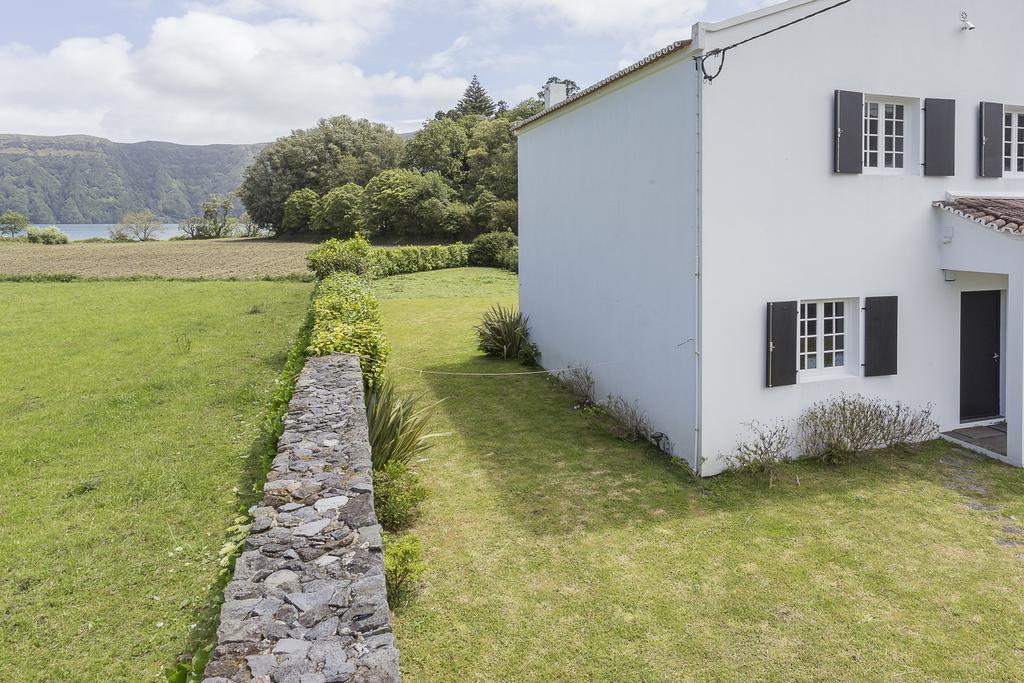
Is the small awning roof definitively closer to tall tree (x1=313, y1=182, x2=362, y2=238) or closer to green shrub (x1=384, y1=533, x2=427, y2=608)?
green shrub (x1=384, y1=533, x2=427, y2=608)

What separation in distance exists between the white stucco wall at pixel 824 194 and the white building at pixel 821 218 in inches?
1.0

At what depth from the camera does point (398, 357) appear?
18.0 m

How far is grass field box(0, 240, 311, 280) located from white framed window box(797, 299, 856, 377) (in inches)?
1219

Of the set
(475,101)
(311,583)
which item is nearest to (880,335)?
(311,583)

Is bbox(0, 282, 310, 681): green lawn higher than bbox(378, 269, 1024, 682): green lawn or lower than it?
higher

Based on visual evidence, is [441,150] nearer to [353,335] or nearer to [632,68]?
[353,335]

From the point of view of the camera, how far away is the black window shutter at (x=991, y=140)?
10.2 metres

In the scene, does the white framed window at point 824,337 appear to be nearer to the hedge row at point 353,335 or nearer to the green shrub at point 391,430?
the green shrub at point 391,430

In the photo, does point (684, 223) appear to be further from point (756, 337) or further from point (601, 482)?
point (601, 482)

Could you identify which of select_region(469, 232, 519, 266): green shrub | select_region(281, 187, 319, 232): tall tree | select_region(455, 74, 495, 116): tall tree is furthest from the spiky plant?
select_region(455, 74, 495, 116): tall tree

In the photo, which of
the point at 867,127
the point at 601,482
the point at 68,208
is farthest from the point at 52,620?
the point at 68,208

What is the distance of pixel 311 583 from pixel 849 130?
360 inches

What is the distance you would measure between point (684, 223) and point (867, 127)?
352 centimetres

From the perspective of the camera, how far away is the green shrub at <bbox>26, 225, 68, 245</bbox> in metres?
57.4
